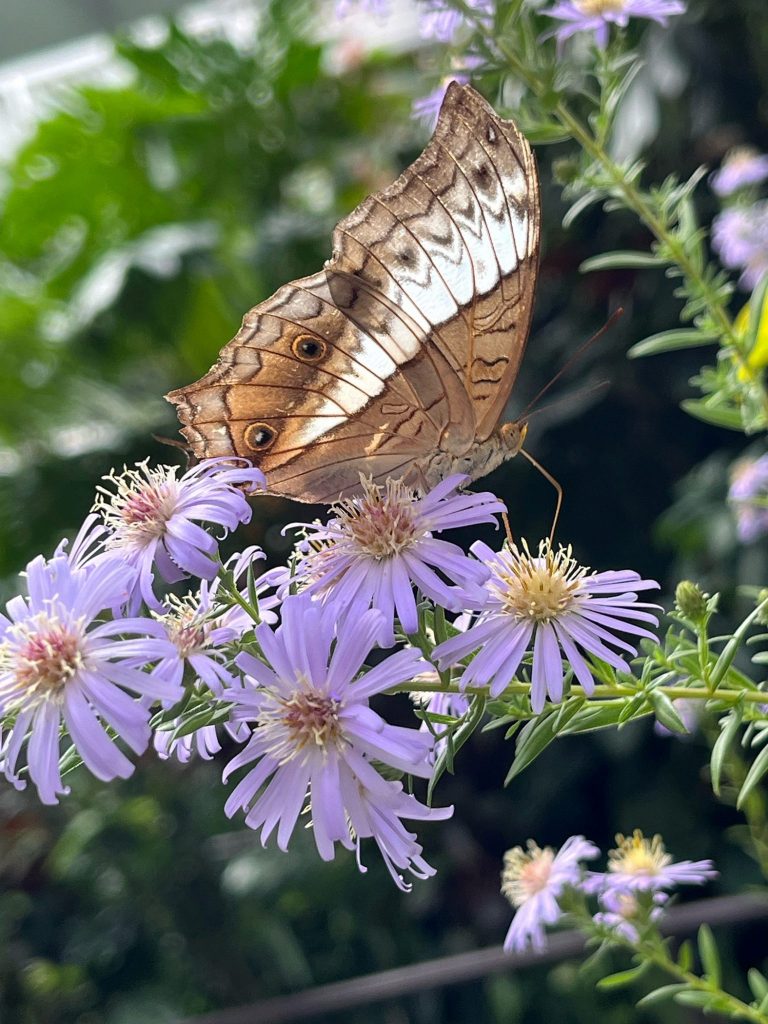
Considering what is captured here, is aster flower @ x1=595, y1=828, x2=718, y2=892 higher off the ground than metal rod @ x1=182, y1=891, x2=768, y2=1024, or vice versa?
aster flower @ x1=595, y1=828, x2=718, y2=892

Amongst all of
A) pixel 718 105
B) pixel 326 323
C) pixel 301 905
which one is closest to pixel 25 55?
pixel 718 105

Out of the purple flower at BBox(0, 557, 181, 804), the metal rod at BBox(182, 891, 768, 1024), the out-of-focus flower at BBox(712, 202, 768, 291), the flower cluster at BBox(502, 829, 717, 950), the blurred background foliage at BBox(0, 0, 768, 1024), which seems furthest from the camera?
the blurred background foliage at BBox(0, 0, 768, 1024)

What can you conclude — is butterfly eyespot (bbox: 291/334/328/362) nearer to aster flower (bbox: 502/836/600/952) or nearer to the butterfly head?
the butterfly head

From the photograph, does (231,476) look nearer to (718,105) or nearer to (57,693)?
(57,693)

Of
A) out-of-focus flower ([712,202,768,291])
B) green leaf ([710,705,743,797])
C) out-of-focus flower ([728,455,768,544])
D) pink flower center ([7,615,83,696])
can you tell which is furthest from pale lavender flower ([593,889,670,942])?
out-of-focus flower ([712,202,768,291])

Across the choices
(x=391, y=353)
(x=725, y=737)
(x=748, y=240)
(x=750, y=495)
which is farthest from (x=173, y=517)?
(x=748, y=240)

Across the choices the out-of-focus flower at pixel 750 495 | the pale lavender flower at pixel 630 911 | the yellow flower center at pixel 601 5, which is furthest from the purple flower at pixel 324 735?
the out-of-focus flower at pixel 750 495
